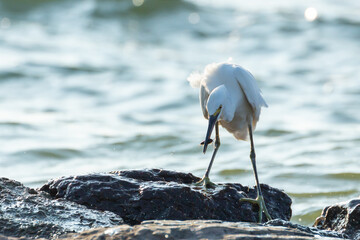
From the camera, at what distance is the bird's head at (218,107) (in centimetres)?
523

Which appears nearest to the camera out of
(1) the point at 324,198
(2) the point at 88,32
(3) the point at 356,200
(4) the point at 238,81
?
(3) the point at 356,200

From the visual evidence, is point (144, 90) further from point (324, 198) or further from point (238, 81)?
point (238, 81)

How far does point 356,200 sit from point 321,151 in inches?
181

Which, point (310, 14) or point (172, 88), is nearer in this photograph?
point (172, 88)

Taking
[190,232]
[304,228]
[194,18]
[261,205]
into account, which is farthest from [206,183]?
[194,18]

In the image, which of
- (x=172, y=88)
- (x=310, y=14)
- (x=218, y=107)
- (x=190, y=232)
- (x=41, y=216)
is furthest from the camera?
(x=310, y=14)

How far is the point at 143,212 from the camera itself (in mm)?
4539

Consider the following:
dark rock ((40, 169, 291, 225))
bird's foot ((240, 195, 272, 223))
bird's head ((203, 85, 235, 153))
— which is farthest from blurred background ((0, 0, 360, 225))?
dark rock ((40, 169, 291, 225))

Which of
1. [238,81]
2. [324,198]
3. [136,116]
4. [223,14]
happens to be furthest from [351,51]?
[238,81]

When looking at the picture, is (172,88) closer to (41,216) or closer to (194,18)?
(194,18)

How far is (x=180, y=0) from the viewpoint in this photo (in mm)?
20375

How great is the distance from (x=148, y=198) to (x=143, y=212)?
114mm

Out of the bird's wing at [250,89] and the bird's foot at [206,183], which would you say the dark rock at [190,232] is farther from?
the bird's wing at [250,89]

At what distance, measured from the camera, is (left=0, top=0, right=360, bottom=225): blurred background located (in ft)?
29.7
